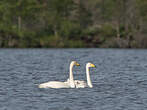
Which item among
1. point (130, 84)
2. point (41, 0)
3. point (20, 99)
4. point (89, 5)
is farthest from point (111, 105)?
point (89, 5)

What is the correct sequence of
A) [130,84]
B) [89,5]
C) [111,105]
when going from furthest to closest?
[89,5], [130,84], [111,105]

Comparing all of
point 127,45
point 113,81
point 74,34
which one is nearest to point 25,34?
point 74,34

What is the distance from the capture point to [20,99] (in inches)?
851

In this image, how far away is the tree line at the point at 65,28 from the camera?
91169mm

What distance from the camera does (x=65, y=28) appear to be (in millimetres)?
98375

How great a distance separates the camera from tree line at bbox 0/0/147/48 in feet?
299

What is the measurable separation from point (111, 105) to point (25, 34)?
74606mm

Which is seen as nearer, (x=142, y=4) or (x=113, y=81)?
(x=113, y=81)

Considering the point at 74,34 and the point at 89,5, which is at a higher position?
the point at 89,5

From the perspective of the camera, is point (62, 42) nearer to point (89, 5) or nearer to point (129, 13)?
point (129, 13)

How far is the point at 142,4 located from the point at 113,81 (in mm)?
68896

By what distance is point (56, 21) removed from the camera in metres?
99.3

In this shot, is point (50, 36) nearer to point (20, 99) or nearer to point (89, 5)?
point (89, 5)

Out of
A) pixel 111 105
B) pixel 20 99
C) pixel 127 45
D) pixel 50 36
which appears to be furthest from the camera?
pixel 50 36
